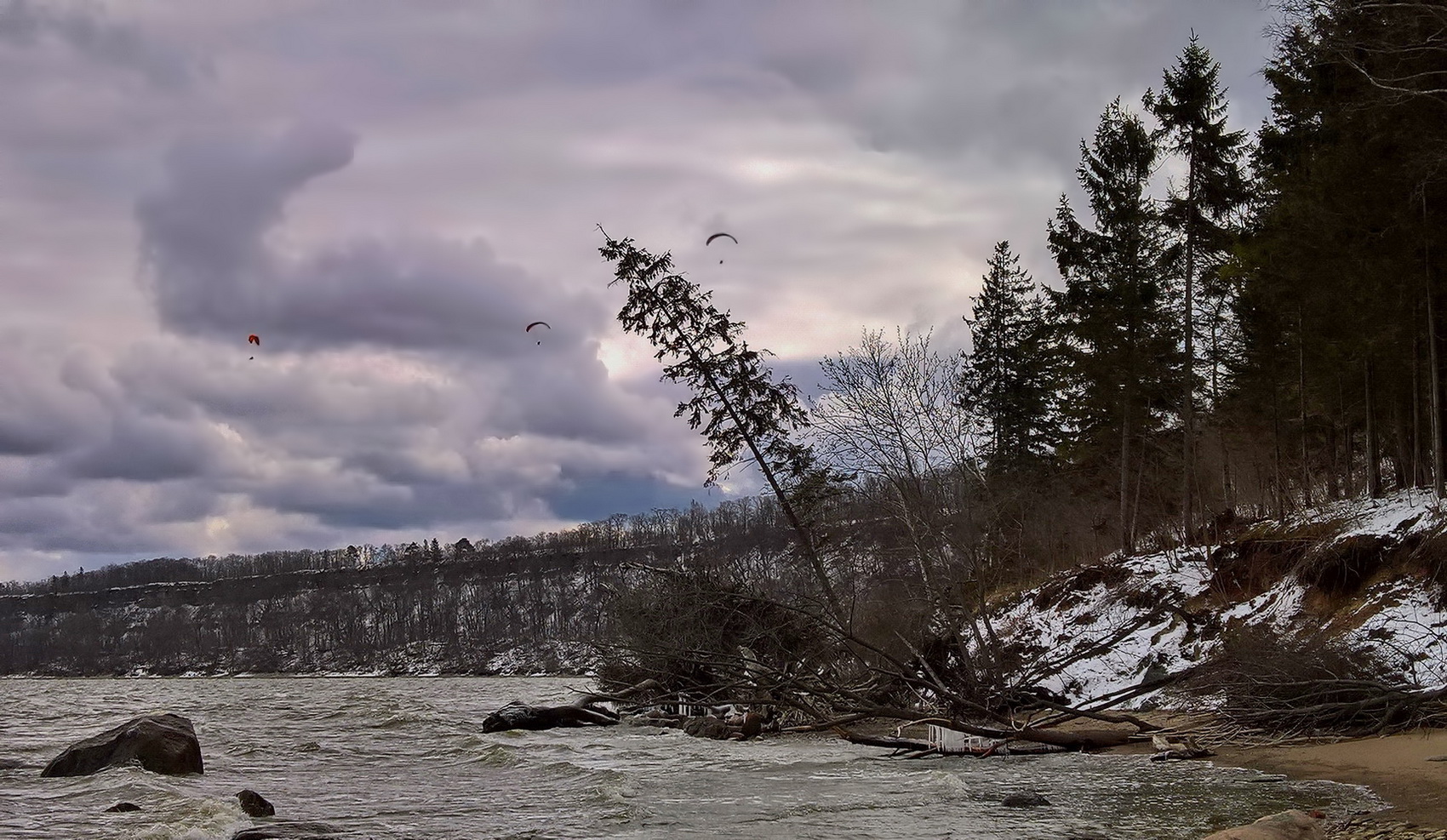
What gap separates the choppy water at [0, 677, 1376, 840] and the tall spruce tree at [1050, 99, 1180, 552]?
16.8m

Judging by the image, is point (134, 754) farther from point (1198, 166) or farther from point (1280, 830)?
point (1198, 166)

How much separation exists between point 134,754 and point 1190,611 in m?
21.7

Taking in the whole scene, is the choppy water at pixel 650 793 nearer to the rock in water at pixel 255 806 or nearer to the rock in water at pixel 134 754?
the rock in water at pixel 255 806

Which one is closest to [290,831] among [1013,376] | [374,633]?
[1013,376]

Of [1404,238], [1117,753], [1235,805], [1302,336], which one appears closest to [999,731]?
[1117,753]

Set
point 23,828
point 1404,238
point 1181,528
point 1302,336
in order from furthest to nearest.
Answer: point 1181,528, point 1302,336, point 1404,238, point 23,828

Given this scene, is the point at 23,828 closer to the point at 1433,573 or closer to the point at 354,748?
the point at 354,748

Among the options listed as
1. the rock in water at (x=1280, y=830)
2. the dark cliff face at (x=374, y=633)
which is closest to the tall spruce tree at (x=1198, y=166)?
the rock in water at (x=1280, y=830)

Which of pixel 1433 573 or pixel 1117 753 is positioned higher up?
pixel 1433 573

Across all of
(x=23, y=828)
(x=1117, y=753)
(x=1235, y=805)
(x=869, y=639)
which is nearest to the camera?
(x=1235, y=805)

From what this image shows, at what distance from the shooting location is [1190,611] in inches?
943

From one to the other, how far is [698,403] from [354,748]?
11512 millimetres

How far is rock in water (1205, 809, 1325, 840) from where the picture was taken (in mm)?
7773

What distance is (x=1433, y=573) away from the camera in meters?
17.5
